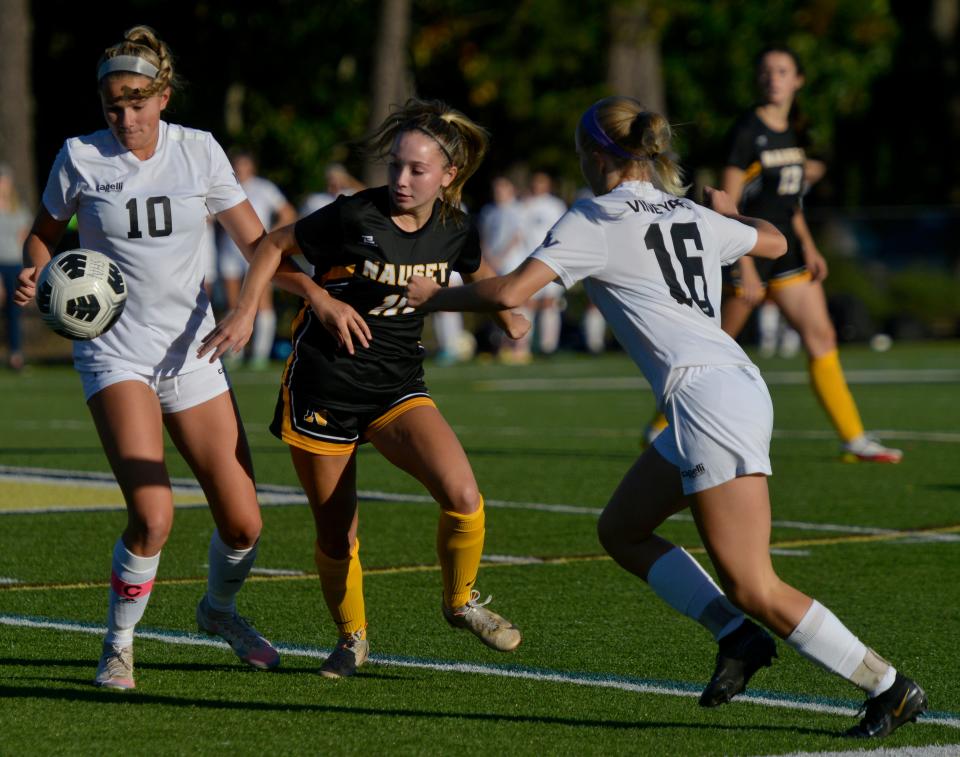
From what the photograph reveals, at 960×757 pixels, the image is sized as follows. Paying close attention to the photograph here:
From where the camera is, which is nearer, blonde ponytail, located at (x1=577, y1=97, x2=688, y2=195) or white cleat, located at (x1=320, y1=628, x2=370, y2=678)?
blonde ponytail, located at (x1=577, y1=97, x2=688, y2=195)

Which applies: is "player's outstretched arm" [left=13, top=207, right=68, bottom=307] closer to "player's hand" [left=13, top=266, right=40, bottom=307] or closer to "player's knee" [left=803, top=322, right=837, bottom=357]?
"player's hand" [left=13, top=266, right=40, bottom=307]

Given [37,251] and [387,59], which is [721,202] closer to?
[37,251]

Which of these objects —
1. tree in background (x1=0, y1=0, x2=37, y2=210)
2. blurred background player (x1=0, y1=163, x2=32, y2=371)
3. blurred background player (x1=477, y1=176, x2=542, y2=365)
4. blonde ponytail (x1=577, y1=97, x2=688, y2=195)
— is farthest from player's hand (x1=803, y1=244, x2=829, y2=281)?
tree in background (x1=0, y1=0, x2=37, y2=210)

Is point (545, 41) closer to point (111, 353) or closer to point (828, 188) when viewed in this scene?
point (828, 188)

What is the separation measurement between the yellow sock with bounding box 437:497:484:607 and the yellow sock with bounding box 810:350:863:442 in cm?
641

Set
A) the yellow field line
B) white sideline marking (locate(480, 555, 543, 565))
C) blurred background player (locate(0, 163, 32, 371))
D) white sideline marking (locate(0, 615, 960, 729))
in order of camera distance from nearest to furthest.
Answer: white sideline marking (locate(0, 615, 960, 729)), the yellow field line, white sideline marking (locate(480, 555, 543, 565)), blurred background player (locate(0, 163, 32, 371))

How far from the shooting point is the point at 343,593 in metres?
6.63

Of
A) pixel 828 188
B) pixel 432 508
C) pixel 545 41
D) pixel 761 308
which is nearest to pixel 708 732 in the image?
pixel 432 508

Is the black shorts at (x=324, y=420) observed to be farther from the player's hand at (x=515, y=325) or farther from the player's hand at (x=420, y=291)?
the player's hand at (x=420, y=291)

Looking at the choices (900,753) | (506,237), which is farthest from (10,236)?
(900,753)

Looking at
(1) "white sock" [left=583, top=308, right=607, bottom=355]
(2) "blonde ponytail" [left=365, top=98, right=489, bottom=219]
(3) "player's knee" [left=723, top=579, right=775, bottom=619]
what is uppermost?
(2) "blonde ponytail" [left=365, top=98, right=489, bottom=219]

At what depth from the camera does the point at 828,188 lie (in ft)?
175

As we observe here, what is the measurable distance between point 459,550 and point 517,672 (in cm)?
47

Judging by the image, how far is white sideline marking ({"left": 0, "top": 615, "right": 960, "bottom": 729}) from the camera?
5910 millimetres
